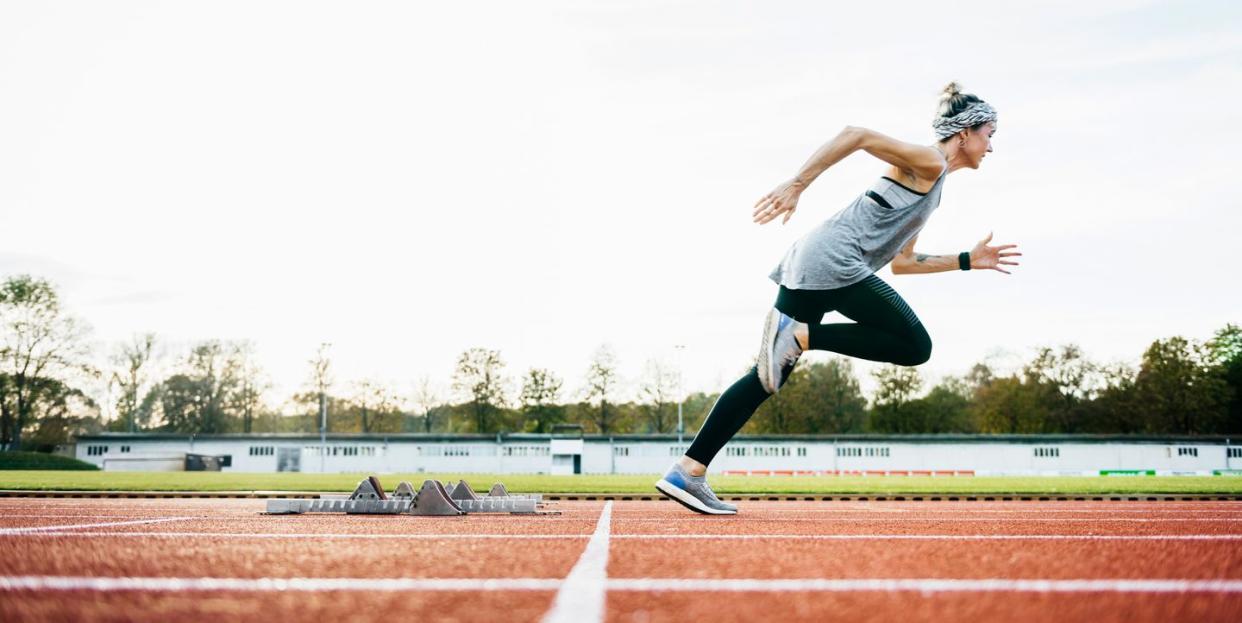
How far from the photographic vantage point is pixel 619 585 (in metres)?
2.19

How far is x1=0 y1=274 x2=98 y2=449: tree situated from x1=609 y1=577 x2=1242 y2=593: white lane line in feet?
216

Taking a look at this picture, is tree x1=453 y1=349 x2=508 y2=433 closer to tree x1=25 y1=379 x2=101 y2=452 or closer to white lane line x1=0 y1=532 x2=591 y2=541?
tree x1=25 y1=379 x2=101 y2=452

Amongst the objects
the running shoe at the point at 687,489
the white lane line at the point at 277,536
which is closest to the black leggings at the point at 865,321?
the running shoe at the point at 687,489

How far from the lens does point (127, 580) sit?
7.30 feet

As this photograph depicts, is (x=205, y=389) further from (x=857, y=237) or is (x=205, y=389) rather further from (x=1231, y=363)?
(x=1231, y=363)

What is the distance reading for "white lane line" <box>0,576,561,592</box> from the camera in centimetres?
209

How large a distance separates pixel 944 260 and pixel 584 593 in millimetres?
4374

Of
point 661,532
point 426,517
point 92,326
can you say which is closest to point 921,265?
point 661,532

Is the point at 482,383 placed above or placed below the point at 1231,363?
below

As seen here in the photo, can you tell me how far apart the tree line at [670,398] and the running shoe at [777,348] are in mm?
66528

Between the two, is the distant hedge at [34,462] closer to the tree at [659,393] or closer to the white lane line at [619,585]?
the tree at [659,393]

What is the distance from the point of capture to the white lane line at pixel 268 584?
2090 millimetres

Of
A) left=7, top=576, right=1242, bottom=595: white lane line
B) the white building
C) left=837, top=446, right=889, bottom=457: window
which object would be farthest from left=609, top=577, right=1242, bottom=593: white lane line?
left=837, top=446, right=889, bottom=457: window

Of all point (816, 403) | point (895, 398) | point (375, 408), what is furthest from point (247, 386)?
→ point (895, 398)
